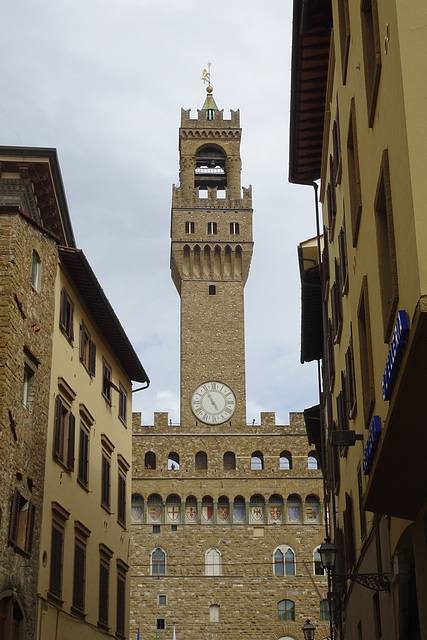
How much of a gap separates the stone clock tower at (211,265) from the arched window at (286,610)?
378 inches

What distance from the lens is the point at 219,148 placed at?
59.9 m

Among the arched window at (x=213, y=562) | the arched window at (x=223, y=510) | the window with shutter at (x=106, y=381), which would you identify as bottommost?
the arched window at (x=213, y=562)

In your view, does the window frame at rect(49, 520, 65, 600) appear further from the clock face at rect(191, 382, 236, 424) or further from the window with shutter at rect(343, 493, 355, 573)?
the clock face at rect(191, 382, 236, 424)

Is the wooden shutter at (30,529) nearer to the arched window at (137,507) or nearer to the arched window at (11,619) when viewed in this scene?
the arched window at (11,619)

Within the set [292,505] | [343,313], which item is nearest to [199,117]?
[292,505]

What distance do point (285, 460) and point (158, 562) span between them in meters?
8.61

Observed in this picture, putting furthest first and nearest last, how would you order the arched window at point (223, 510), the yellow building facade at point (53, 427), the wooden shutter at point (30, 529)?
the arched window at point (223, 510) < the wooden shutter at point (30, 529) < the yellow building facade at point (53, 427)

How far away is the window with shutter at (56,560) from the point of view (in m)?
18.7

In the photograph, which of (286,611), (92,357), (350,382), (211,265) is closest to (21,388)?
(350,382)

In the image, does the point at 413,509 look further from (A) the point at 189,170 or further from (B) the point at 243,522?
(A) the point at 189,170

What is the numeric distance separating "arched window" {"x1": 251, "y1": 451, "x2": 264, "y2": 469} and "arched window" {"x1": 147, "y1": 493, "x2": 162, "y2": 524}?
535 centimetres

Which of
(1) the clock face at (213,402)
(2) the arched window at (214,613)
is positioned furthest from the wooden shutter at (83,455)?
(1) the clock face at (213,402)

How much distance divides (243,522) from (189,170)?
73.2 feet

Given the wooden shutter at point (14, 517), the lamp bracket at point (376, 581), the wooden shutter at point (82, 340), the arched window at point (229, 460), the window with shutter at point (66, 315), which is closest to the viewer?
the lamp bracket at point (376, 581)
